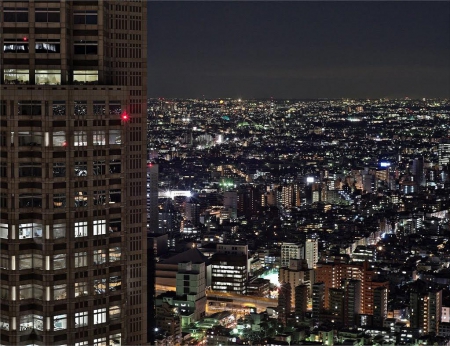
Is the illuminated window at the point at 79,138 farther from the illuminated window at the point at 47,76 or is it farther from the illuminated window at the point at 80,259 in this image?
the illuminated window at the point at 80,259

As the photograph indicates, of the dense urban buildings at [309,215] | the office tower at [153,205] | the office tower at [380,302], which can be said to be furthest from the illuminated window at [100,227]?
the office tower at [153,205]

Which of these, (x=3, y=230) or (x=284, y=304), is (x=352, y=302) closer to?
(x=284, y=304)

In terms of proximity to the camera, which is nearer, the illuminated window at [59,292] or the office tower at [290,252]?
the illuminated window at [59,292]

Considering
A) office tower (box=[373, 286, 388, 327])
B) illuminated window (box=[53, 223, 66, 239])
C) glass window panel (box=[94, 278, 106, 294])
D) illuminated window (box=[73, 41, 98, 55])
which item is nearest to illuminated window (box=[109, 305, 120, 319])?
glass window panel (box=[94, 278, 106, 294])

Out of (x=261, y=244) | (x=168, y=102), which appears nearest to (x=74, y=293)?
(x=261, y=244)

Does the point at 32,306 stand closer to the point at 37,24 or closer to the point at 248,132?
the point at 37,24
